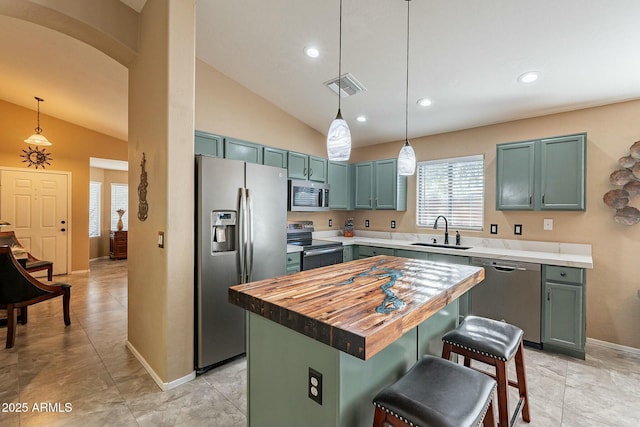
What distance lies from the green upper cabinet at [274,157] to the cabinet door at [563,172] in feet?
9.73

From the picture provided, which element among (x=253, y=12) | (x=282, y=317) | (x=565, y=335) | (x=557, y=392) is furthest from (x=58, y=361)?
(x=565, y=335)

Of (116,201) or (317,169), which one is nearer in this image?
(317,169)

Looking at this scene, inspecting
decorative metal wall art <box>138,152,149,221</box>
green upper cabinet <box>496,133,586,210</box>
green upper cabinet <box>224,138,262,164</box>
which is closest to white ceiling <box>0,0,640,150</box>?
green upper cabinet <box>496,133,586,210</box>

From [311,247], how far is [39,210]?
18.4 ft

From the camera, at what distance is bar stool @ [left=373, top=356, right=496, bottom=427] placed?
107 cm

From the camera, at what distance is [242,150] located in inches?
138

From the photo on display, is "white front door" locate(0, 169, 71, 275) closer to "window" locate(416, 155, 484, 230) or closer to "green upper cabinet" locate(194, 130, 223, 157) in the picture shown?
"green upper cabinet" locate(194, 130, 223, 157)

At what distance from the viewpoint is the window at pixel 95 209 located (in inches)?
288

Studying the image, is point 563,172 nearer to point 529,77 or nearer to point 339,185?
point 529,77

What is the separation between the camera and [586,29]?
7.00ft

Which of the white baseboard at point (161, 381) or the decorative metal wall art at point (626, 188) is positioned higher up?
the decorative metal wall art at point (626, 188)

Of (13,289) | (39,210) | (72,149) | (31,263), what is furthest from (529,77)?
(39,210)

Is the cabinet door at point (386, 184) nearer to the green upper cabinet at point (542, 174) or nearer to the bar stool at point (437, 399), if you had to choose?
the green upper cabinet at point (542, 174)

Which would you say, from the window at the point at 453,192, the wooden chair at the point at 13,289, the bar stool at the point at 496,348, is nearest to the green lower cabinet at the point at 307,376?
the bar stool at the point at 496,348
